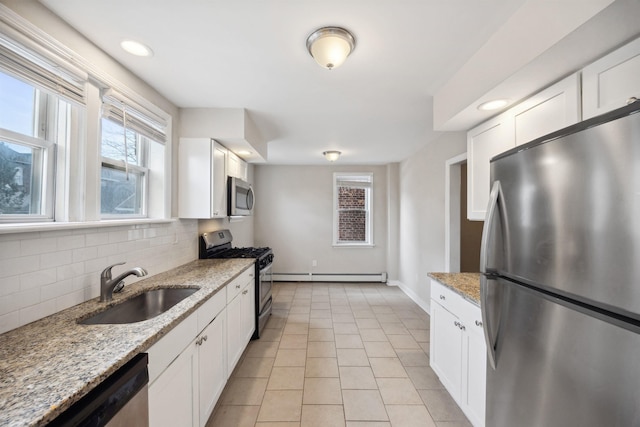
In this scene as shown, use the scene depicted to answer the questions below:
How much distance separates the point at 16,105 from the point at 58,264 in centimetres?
81

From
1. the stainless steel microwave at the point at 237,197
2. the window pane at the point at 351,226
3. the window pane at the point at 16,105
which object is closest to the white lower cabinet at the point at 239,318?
the stainless steel microwave at the point at 237,197

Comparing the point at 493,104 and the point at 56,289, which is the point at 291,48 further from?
the point at 56,289

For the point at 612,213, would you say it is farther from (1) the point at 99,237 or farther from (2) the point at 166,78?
(2) the point at 166,78

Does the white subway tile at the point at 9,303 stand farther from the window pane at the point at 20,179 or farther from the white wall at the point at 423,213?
the white wall at the point at 423,213

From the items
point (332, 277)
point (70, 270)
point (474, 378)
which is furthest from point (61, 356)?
point (332, 277)

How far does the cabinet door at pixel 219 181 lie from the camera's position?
2.65 m

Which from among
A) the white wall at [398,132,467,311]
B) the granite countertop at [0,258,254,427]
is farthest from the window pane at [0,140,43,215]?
the white wall at [398,132,467,311]

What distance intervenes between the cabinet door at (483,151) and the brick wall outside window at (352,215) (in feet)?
11.6

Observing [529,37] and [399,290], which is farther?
[399,290]

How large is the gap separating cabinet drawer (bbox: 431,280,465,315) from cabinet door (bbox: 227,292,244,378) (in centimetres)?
173

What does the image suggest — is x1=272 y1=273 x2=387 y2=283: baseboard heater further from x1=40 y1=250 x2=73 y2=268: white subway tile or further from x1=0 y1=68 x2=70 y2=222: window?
x1=0 y1=68 x2=70 y2=222: window

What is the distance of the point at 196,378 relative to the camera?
59.7 inches

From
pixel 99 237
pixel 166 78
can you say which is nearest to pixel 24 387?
pixel 99 237

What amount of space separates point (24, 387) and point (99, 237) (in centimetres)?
105
